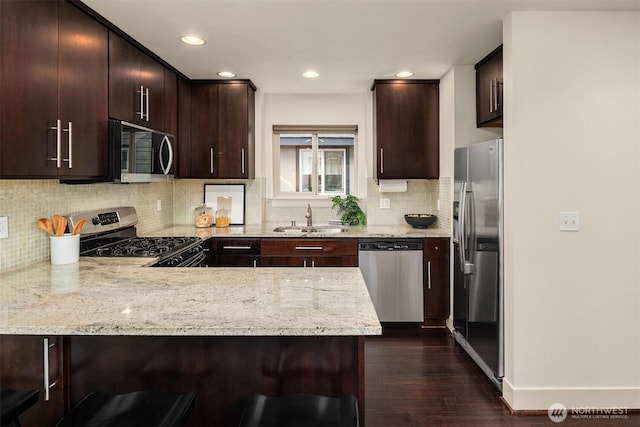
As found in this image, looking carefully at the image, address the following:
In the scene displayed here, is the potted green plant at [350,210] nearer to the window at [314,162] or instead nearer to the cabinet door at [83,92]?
the window at [314,162]

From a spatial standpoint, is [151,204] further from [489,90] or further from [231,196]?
[489,90]

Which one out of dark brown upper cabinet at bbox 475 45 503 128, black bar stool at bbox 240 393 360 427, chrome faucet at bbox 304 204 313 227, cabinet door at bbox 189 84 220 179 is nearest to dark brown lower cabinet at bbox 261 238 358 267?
chrome faucet at bbox 304 204 313 227

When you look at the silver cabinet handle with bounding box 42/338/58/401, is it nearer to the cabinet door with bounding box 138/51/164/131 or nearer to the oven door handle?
the oven door handle

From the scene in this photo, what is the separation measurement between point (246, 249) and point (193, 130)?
131cm


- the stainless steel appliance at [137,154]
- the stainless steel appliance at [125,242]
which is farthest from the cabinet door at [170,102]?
the stainless steel appliance at [125,242]

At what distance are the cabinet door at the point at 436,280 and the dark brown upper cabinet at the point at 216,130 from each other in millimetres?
1960

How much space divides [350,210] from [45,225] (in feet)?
9.37

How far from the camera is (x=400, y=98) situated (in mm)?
4176

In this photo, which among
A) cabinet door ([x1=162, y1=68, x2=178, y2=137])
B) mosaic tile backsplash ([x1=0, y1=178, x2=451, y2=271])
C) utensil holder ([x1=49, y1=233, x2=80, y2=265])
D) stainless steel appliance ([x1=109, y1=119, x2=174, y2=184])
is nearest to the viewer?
mosaic tile backsplash ([x1=0, y1=178, x2=451, y2=271])

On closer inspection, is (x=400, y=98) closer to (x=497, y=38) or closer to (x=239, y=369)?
(x=497, y=38)

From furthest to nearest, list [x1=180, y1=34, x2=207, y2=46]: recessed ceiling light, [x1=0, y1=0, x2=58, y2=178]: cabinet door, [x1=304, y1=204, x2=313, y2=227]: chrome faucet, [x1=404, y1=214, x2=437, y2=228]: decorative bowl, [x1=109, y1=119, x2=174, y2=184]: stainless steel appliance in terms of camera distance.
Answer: [x1=304, y1=204, x2=313, y2=227]: chrome faucet < [x1=404, y1=214, x2=437, y2=228]: decorative bowl < [x1=180, y1=34, x2=207, y2=46]: recessed ceiling light < [x1=109, y1=119, x2=174, y2=184]: stainless steel appliance < [x1=0, y1=0, x2=58, y2=178]: cabinet door

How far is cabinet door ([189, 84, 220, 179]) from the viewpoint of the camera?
13.7 ft

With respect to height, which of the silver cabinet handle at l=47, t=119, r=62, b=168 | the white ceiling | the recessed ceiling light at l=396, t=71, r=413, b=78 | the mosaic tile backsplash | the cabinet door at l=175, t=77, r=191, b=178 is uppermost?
the recessed ceiling light at l=396, t=71, r=413, b=78

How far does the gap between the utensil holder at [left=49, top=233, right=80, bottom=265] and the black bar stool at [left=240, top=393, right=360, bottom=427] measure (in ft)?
5.38
